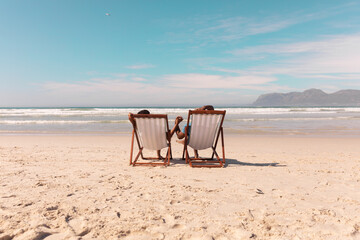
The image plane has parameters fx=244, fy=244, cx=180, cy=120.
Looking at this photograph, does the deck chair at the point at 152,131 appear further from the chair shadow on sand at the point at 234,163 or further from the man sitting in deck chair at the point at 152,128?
the chair shadow on sand at the point at 234,163

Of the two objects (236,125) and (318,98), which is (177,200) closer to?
(236,125)

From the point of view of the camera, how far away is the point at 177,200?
2.94 meters

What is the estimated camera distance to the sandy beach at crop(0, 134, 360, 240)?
2.21 meters

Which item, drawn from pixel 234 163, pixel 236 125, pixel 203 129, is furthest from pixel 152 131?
pixel 236 125

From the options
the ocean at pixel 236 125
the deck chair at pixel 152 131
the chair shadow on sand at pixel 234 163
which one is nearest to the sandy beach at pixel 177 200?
the chair shadow on sand at pixel 234 163

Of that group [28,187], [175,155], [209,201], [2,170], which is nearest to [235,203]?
A: [209,201]

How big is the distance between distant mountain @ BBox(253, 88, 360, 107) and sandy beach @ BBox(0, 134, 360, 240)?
343 ft

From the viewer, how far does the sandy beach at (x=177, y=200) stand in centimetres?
221

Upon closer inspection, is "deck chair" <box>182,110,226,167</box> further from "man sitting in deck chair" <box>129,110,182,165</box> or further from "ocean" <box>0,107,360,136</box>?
"ocean" <box>0,107,360,136</box>

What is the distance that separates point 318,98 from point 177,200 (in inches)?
4987

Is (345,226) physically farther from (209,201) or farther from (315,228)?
(209,201)


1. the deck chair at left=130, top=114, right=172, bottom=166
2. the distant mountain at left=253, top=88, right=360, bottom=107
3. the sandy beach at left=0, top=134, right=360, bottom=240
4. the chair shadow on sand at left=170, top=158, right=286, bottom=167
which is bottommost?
the chair shadow on sand at left=170, top=158, right=286, bottom=167

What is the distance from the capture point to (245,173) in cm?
425

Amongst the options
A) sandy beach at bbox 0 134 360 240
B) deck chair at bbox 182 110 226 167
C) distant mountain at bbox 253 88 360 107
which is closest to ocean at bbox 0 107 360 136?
deck chair at bbox 182 110 226 167
